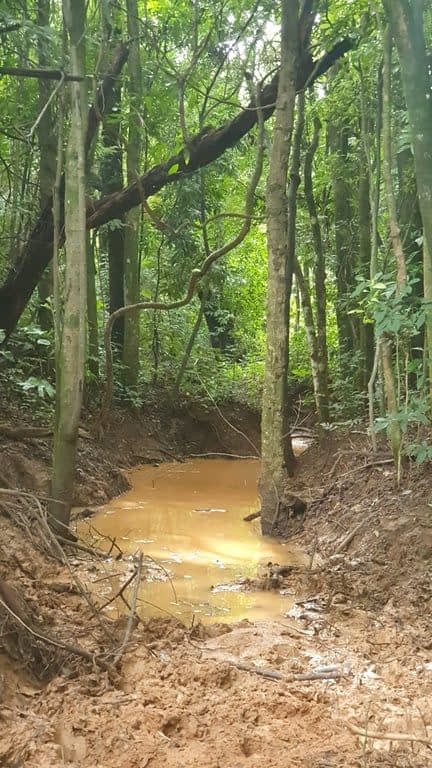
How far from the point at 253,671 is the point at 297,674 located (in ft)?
0.83

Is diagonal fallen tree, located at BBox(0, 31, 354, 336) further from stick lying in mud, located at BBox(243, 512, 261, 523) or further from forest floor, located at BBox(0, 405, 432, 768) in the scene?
stick lying in mud, located at BBox(243, 512, 261, 523)

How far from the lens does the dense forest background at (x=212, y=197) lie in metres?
6.07

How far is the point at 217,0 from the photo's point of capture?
8.79 meters

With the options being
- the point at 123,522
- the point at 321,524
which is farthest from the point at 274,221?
the point at 123,522

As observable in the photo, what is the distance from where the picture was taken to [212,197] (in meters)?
13.3

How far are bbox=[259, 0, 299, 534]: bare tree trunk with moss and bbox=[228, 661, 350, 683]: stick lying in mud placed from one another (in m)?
3.71

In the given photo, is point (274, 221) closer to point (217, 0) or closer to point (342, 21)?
point (342, 21)

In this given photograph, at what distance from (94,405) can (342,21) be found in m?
7.20

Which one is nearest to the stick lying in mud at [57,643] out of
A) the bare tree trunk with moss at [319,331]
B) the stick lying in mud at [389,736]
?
the stick lying in mud at [389,736]

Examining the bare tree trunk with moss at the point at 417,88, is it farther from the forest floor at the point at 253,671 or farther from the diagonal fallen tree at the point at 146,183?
the diagonal fallen tree at the point at 146,183

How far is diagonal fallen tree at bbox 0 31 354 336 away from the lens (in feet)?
27.3

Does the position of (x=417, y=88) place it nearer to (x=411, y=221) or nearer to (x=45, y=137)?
(x=411, y=221)

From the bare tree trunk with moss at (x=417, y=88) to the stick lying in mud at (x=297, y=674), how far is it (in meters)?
2.88

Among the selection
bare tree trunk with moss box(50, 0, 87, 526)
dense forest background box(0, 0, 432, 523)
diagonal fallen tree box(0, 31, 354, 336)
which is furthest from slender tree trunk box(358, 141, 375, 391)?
bare tree trunk with moss box(50, 0, 87, 526)
